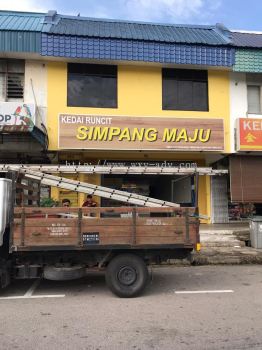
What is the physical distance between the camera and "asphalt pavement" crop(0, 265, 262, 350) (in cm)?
487

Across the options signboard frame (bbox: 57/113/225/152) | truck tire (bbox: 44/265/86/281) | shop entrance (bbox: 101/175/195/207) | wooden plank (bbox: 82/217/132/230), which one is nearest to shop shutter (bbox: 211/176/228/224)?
shop entrance (bbox: 101/175/195/207)

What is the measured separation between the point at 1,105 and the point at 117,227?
258 inches

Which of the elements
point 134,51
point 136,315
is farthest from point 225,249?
point 134,51

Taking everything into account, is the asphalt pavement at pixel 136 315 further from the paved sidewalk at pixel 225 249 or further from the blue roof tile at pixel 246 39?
the blue roof tile at pixel 246 39

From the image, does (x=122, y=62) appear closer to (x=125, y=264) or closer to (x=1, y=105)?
(x=1, y=105)

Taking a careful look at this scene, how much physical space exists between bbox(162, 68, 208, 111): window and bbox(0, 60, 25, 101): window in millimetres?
5047

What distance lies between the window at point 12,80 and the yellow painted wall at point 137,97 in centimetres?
99

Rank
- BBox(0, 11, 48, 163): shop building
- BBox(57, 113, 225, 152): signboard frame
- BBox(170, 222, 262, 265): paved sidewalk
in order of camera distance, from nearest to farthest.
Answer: BBox(170, 222, 262, 265): paved sidewalk < BBox(0, 11, 48, 163): shop building < BBox(57, 113, 225, 152): signboard frame

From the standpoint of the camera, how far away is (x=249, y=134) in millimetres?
13922

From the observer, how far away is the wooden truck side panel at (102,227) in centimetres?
707

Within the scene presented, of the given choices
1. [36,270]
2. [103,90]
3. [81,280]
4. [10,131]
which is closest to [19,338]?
[36,270]

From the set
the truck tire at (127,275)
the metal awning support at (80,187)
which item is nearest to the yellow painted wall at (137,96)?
the metal awning support at (80,187)

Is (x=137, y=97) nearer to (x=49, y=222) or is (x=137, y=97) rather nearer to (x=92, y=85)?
(x=92, y=85)

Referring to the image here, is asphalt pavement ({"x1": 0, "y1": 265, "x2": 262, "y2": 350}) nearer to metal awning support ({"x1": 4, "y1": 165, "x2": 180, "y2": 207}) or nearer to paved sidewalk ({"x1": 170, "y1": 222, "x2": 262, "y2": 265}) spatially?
metal awning support ({"x1": 4, "y1": 165, "x2": 180, "y2": 207})
